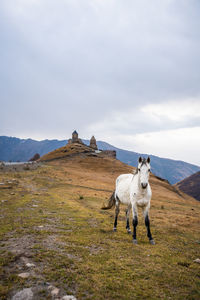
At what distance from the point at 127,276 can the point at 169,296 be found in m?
1.06

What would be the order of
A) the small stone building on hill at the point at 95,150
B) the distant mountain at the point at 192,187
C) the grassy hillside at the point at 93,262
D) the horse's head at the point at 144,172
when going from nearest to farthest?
the grassy hillside at the point at 93,262 < the horse's head at the point at 144,172 < the small stone building on hill at the point at 95,150 < the distant mountain at the point at 192,187

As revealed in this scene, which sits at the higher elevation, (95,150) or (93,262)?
(95,150)

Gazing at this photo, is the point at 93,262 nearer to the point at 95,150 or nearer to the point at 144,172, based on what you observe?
the point at 144,172

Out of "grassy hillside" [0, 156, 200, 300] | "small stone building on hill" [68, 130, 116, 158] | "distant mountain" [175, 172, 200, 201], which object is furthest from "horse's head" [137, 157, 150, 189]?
"distant mountain" [175, 172, 200, 201]

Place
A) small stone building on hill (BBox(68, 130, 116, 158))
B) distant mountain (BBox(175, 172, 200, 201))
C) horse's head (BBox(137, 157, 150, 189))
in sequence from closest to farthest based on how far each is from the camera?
1. horse's head (BBox(137, 157, 150, 189))
2. small stone building on hill (BBox(68, 130, 116, 158))
3. distant mountain (BBox(175, 172, 200, 201))

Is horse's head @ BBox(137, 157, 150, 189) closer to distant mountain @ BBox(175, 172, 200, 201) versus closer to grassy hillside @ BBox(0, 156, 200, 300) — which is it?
grassy hillside @ BBox(0, 156, 200, 300)

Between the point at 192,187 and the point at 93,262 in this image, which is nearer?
the point at 93,262

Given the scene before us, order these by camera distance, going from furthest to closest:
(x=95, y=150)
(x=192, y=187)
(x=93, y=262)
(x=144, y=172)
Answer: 1. (x=192, y=187)
2. (x=95, y=150)
3. (x=144, y=172)
4. (x=93, y=262)

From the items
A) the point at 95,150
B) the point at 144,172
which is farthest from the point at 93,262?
the point at 95,150

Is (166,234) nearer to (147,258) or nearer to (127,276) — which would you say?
(147,258)

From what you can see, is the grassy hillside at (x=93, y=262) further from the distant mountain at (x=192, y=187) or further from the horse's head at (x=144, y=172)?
the distant mountain at (x=192, y=187)

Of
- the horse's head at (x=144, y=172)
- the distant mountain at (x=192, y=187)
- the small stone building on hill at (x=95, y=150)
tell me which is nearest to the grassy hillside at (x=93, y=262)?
the horse's head at (x=144, y=172)

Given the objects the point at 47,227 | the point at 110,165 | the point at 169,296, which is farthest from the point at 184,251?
the point at 110,165

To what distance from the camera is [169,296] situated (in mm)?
3826
